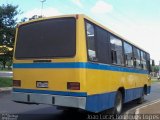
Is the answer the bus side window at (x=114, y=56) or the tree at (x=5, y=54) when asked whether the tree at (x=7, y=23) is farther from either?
the bus side window at (x=114, y=56)

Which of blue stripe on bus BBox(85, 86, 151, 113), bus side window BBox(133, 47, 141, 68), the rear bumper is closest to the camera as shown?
the rear bumper

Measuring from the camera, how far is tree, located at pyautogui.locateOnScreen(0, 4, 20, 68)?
27439 millimetres

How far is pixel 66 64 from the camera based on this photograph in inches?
400

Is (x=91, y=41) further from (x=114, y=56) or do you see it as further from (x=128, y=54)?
(x=128, y=54)

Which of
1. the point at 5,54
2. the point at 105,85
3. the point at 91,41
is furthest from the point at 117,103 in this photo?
the point at 5,54

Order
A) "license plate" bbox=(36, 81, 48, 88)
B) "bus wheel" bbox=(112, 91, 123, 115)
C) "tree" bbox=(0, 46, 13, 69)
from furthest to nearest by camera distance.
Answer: "tree" bbox=(0, 46, 13, 69)
"bus wheel" bbox=(112, 91, 123, 115)
"license plate" bbox=(36, 81, 48, 88)

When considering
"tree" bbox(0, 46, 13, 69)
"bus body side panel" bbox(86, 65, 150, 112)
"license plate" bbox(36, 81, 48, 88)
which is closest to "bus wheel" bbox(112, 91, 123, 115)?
"bus body side panel" bbox(86, 65, 150, 112)

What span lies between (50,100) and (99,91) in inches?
61.1

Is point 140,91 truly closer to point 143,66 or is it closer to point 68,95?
point 143,66

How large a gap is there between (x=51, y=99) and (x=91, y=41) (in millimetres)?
2037

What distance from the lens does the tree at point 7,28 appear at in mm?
27439

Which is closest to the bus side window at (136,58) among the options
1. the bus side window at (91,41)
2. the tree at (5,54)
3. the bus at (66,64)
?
the bus at (66,64)

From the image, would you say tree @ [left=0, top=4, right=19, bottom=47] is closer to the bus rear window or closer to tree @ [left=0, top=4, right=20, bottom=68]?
tree @ [left=0, top=4, right=20, bottom=68]

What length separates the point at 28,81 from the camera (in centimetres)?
1080
